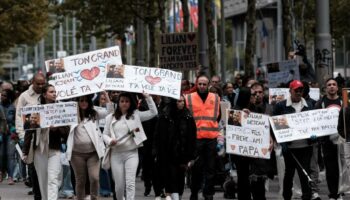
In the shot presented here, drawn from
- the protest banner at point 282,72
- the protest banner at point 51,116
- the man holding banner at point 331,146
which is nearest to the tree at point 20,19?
the protest banner at point 282,72

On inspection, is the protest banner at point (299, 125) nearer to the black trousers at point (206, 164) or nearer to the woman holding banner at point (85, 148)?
the black trousers at point (206, 164)

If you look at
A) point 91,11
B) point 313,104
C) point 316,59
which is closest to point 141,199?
point 313,104

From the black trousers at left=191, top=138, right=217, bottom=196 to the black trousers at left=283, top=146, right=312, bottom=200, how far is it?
1416mm

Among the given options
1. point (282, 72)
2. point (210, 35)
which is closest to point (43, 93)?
point (282, 72)

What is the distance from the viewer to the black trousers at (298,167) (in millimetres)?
16109

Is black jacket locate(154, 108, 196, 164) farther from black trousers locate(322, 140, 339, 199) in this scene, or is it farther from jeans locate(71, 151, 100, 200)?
black trousers locate(322, 140, 339, 199)

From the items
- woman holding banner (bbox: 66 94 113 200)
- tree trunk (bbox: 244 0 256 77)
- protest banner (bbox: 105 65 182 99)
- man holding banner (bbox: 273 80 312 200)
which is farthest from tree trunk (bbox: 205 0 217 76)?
woman holding banner (bbox: 66 94 113 200)

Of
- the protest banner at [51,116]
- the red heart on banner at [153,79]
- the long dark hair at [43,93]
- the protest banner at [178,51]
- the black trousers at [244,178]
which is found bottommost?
the black trousers at [244,178]

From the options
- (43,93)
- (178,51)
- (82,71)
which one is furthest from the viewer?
(178,51)

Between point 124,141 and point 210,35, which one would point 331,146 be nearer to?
point 124,141

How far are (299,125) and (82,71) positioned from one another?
3.02 metres

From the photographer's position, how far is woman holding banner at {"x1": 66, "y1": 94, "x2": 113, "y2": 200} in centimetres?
1546

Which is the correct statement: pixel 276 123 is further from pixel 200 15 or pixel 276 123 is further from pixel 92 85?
pixel 200 15

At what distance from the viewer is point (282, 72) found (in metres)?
24.5
